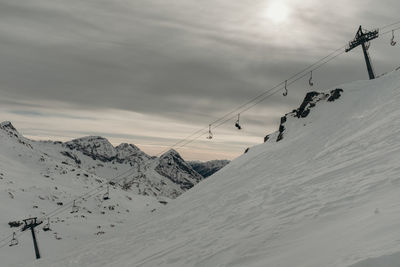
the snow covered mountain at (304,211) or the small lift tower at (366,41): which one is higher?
the small lift tower at (366,41)

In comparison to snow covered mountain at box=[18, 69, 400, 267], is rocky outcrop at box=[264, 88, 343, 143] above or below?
above

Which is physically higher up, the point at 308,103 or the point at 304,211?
the point at 308,103

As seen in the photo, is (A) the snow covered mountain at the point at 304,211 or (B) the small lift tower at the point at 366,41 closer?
(A) the snow covered mountain at the point at 304,211

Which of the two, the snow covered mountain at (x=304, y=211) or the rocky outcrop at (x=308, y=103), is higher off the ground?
the rocky outcrop at (x=308, y=103)

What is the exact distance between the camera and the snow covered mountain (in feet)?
25.9

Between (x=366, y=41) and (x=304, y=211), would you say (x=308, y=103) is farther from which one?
(x=304, y=211)

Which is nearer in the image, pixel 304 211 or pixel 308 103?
pixel 304 211

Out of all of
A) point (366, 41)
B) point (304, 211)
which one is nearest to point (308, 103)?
point (366, 41)

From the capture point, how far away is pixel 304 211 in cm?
1228

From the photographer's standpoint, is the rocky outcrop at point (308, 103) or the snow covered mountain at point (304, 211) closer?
the snow covered mountain at point (304, 211)

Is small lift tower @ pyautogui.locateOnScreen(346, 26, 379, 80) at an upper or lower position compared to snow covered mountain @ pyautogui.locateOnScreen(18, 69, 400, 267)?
upper

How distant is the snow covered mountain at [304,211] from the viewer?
25.9ft

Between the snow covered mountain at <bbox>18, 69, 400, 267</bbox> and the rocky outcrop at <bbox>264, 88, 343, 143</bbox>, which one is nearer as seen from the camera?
the snow covered mountain at <bbox>18, 69, 400, 267</bbox>

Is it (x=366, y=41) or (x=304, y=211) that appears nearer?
(x=304, y=211)
